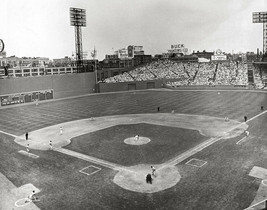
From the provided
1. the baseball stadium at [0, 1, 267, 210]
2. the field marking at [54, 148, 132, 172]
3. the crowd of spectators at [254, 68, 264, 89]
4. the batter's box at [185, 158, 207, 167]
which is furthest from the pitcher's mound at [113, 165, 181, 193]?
the crowd of spectators at [254, 68, 264, 89]

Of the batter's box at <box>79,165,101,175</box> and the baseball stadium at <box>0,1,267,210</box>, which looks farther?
the batter's box at <box>79,165,101,175</box>

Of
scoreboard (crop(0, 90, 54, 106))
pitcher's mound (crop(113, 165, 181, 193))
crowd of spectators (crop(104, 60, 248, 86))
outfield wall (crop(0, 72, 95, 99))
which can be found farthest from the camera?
crowd of spectators (crop(104, 60, 248, 86))

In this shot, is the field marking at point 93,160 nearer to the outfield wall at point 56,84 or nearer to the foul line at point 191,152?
the foul line at point 191,152

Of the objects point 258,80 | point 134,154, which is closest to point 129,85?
point 258,80

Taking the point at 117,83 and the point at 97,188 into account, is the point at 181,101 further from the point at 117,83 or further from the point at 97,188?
the point at 97,188

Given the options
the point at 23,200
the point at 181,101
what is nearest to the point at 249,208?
the point at 23,200

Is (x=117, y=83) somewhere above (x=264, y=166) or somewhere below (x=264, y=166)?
above

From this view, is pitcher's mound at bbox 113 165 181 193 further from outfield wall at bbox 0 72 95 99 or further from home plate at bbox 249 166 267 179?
outfield wall at bbox 0 72 95 99
